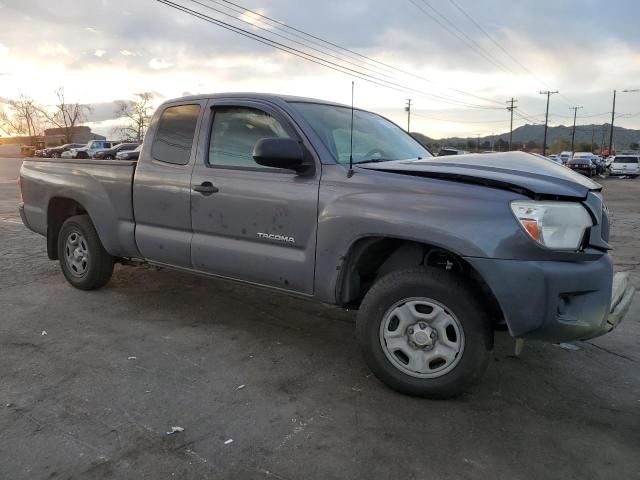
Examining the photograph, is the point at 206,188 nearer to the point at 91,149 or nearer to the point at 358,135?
the point at 358,135

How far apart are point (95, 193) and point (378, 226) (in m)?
3.06

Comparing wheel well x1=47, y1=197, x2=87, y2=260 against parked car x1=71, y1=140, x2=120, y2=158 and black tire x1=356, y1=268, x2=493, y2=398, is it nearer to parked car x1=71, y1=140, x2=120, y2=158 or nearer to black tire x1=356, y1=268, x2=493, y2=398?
black tire x1=356, y1=268, x2=493, y2=398

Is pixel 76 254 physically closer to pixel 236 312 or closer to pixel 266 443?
pixel 236 312

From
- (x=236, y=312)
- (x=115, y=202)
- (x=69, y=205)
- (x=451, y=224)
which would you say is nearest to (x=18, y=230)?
(x=69, y=205)

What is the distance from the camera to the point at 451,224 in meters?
3.05

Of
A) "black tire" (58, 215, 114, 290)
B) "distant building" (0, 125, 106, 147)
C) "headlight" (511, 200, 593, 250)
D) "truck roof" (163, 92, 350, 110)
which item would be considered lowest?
"black tire" (58, 215, 114, 290)

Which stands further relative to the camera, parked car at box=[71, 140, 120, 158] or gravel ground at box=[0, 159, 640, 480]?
parked car at box=[71, 140, 120, 158]

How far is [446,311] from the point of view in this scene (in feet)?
10.4

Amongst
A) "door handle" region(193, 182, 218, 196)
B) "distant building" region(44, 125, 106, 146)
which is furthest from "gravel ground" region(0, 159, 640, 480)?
"distant building" region(44, 125, 106, 146)

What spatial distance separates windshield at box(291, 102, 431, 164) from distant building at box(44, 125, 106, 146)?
93325mm

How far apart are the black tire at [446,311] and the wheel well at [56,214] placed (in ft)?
11.9

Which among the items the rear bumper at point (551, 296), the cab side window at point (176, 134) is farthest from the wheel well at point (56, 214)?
the rear bumper at point (551, 296)

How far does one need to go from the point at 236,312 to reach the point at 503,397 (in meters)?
2.51

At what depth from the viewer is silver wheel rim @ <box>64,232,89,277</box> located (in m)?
5.40
